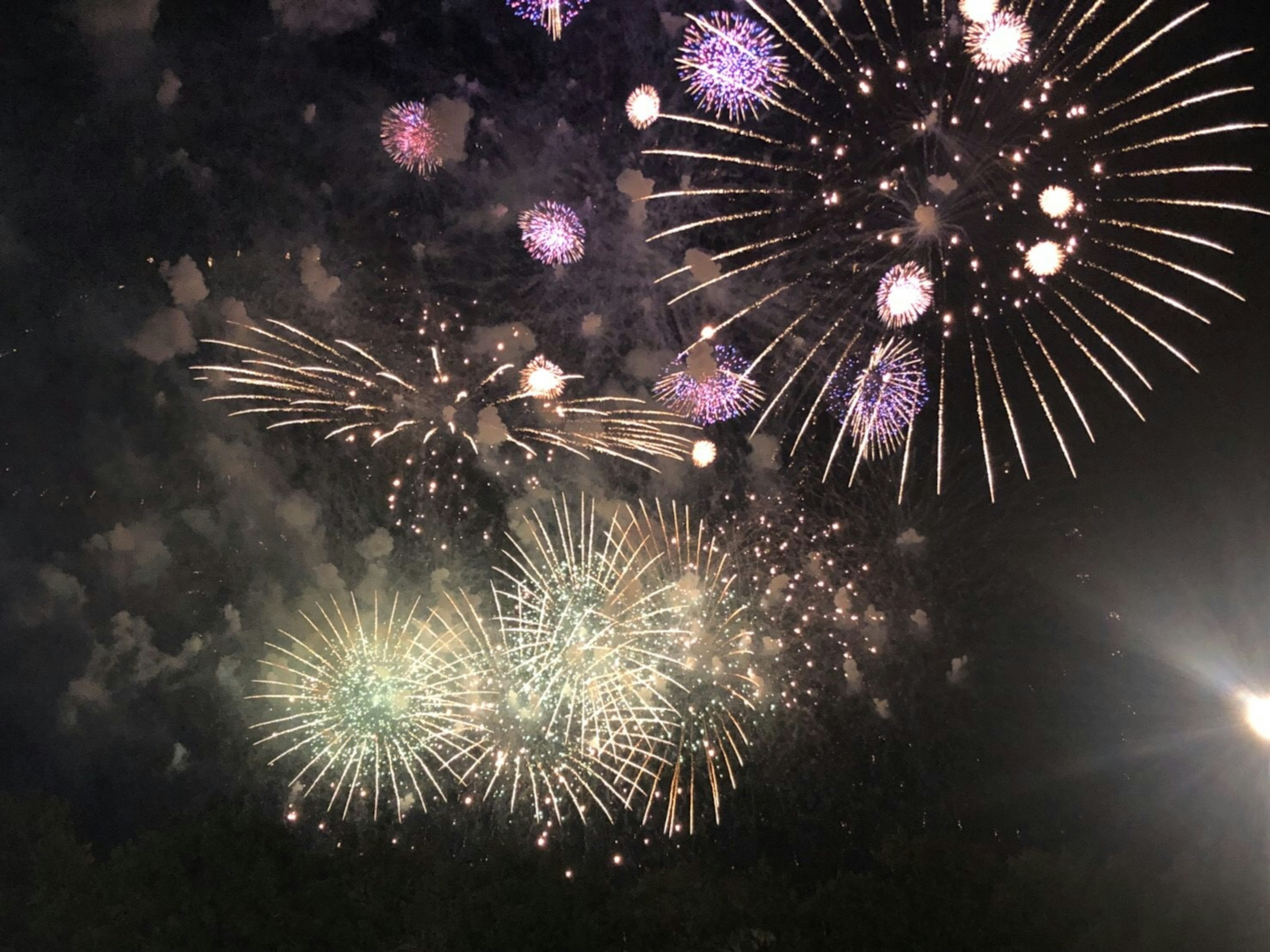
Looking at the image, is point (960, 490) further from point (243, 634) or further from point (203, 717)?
point (203, 717)

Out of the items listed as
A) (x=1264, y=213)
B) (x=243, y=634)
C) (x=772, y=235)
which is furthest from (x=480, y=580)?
(x=1264, y=213)

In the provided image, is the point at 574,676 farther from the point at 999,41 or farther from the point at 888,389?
the point at 999,41

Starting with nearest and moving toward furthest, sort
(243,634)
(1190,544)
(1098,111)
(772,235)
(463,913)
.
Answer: (1098,111) → (772,235) → (1190,544) → (243,634) → (463,913)

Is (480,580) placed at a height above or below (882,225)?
below

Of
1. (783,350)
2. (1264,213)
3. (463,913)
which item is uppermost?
(1264,213)

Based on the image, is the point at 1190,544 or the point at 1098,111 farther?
the point at 1190,544

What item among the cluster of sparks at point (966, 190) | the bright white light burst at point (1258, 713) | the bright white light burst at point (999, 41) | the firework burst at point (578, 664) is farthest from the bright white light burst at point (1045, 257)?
the bright white light burst at point (1258, 713)
